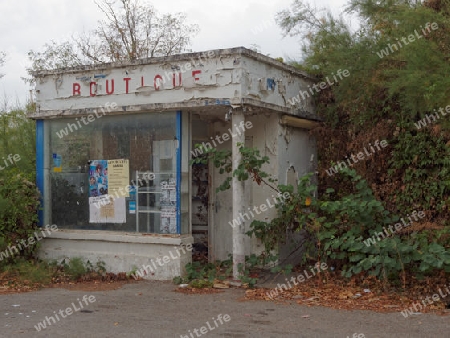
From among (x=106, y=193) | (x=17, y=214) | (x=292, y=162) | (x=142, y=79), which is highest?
(x=142, y=79)

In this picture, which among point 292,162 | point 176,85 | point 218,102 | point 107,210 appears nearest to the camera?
A: point 218,102

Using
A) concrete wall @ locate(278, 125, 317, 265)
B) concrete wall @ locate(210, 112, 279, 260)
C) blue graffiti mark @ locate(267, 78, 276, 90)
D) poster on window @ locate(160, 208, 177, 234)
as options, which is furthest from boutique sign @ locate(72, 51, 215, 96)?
poster on window @ locate(160, 208, 177, 234)

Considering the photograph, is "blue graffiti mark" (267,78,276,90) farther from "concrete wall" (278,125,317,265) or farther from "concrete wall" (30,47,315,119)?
"concrete wall" (278,125,317,265)

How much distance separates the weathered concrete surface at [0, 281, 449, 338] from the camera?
6246 mm

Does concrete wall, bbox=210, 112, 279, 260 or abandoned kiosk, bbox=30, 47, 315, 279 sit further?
concrete wall, bbox=210, 112, 279, 260

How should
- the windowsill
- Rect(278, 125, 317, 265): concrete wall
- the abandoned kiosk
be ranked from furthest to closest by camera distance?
Rect(278, 125, 317, 265): concrete wall, the windowsill, the abandoned kiosk

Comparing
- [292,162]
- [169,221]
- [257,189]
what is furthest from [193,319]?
[292,162]

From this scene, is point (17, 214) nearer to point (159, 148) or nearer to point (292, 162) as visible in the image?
point (159, 148)

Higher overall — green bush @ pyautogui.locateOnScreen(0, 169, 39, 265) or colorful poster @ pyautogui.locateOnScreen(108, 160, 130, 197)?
colorful poster @ pyautogui.locateOnScreen(108, 160, 130, 197)

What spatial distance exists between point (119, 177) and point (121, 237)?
106 centimetres

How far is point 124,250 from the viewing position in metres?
9.60

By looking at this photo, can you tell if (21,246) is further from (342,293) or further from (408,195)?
(408,195)

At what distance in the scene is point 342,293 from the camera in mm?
7895

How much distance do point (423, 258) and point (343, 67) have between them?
13.4ft
